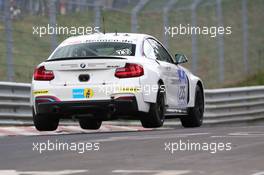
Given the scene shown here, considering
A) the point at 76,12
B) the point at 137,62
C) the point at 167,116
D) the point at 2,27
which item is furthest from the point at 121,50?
the point at 76,12

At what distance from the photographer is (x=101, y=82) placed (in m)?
11.9

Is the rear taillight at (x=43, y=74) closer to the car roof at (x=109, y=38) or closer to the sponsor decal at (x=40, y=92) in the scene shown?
the sponsor decal at (x=40, y=92)

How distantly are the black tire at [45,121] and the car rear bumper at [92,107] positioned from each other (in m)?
0.41

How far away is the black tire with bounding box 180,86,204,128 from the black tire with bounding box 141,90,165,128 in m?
1.84

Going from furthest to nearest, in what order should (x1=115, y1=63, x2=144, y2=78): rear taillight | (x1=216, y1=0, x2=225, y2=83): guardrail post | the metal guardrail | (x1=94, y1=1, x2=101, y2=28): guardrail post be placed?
1. (x1=216, y1=0, x2=225, y2=83): guardrail post
2. (x1=94, y1=1, x2=101, y2=28): guardrail post
3. the metal guardrail
4. (x1=115, y1=63, x2=144, y2=78): rear taillight

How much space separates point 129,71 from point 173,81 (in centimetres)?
159

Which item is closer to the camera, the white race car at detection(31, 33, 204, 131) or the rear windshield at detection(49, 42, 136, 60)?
the white race car at detection(31, 33, 204, 131)

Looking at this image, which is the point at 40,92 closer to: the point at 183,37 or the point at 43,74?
the point at 43,74

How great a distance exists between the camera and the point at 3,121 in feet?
54.7

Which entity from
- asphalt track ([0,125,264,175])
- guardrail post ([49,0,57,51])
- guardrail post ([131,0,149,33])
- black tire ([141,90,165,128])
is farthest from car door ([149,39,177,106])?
guardrail post ([131,0,149,33])

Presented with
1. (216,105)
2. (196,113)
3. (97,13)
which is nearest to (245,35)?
(216,105)

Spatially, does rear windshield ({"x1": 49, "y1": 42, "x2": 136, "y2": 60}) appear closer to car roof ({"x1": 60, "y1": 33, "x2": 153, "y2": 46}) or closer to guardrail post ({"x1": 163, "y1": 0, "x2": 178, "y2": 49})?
car roof ({"x1": 60, "y1": 33, "x2": 153, "y2": 46})

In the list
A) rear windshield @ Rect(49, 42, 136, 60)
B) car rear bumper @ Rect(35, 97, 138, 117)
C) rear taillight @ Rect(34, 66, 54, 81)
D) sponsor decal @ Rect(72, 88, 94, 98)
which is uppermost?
rear windshield @ Rect(49, 42, 136, 60)

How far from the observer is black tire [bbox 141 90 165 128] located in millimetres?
12391
